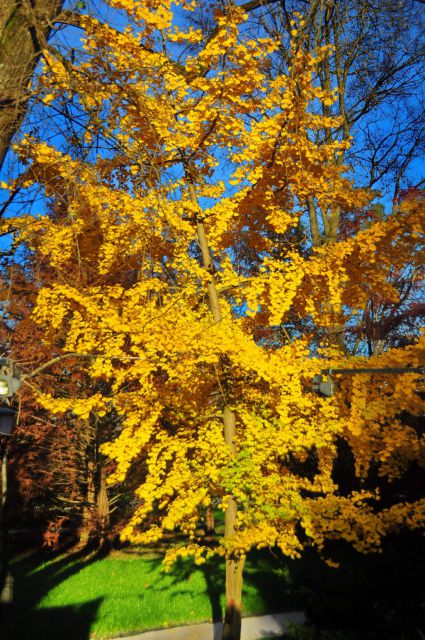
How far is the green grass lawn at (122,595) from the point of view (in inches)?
344

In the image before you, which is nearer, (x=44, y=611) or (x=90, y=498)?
(x=44, y=611)

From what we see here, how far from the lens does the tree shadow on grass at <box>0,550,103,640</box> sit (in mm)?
8156

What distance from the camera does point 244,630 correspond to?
845 cm

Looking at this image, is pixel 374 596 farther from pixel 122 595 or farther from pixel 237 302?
pixel 122 595

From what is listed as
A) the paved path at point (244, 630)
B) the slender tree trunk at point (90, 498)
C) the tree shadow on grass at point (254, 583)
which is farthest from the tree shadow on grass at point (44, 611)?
the tree shadow on grass at point (254, 583)

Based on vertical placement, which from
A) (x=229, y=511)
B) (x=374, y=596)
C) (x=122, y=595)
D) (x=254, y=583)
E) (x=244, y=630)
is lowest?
(x=244, y=630)

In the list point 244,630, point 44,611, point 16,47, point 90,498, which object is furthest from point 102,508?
point 16,47

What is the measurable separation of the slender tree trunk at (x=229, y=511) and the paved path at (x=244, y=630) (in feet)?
5.31

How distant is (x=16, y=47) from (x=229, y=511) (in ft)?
20.0

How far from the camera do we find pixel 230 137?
704cm

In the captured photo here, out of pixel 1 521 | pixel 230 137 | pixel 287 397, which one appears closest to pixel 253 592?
pixel 1 521

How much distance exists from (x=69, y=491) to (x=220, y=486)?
8.99 m

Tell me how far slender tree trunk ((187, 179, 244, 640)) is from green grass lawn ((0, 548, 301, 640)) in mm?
2533

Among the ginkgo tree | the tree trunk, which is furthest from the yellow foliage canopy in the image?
the tree trunk
